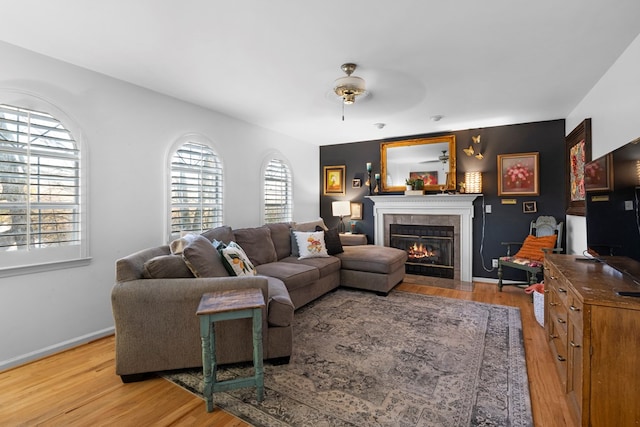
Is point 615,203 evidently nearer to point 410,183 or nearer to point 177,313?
point 177,313

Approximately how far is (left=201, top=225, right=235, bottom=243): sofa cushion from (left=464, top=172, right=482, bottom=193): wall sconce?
3614 millimetres

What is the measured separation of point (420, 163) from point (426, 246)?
4.65 feet

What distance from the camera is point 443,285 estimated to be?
4512mm

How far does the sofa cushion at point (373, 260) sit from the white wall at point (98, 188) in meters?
2.36

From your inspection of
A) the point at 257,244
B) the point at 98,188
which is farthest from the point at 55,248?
the point at 257,244

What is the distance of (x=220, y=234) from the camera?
3.30m

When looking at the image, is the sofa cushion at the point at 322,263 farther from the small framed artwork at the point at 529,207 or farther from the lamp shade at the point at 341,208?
the small framed artwork at the point at 529,207

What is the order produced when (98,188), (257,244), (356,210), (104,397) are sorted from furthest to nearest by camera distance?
(356,210), (257,244), (98,188), (104,397)

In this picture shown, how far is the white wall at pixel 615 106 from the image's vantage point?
2.17 m

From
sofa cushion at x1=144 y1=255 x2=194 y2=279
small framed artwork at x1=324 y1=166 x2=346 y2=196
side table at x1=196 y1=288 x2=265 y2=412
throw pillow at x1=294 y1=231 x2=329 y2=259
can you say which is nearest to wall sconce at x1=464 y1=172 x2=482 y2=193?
small framed artwork at x1=324 y1=166 x2=346 y2=196

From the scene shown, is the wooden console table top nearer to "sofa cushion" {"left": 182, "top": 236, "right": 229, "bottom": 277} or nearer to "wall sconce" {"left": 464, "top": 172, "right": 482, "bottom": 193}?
"sofa cushion" {"left": 182, "top": 236, "right": 229, "bottom": 277}

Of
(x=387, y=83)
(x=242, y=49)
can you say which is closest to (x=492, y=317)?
(x=387, y=83)

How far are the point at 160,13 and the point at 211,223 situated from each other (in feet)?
7.96

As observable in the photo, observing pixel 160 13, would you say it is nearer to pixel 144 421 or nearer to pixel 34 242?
pixel 34 242
